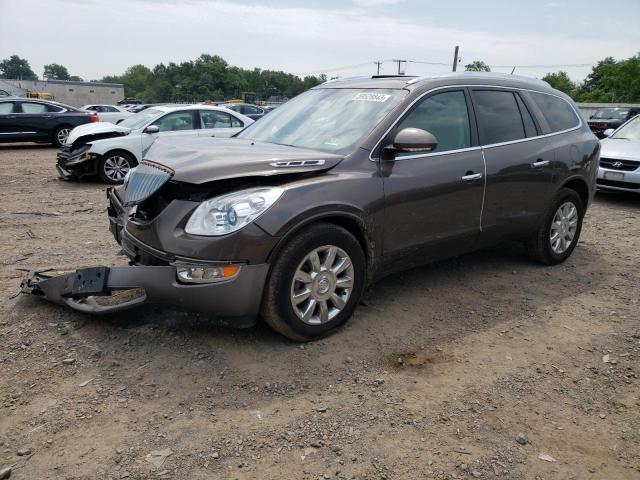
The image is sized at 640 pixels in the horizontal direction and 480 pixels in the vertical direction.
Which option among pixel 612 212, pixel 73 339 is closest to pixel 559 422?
pixel 73 339

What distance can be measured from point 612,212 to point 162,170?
24.4 feet

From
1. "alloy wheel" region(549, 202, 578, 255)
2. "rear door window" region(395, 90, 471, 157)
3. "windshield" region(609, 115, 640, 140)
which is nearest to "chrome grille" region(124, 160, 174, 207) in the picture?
"rear door window" region(395, 90, 471, 157)

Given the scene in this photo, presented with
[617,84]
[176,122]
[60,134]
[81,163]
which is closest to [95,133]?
[81,163]

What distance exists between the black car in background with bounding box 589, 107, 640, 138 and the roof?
17.4 m

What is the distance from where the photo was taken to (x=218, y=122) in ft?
34.2

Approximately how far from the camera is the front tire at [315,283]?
324 cm

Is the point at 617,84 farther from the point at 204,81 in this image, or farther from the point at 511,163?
the point at 204,81

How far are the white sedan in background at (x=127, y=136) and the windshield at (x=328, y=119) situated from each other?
5.11 metres

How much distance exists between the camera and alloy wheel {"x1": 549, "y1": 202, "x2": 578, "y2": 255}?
5.23m

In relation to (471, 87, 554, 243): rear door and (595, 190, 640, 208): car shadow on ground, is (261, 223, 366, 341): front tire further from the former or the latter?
(595, 190, 640, 208): car shadow on ground

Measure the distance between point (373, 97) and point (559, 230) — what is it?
2541 mm

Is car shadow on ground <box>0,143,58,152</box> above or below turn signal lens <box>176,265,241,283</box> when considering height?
above

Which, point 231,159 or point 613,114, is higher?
point 613,114

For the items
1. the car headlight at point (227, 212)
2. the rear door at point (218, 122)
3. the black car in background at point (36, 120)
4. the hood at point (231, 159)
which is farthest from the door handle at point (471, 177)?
the black car in background at point (36, 120)
